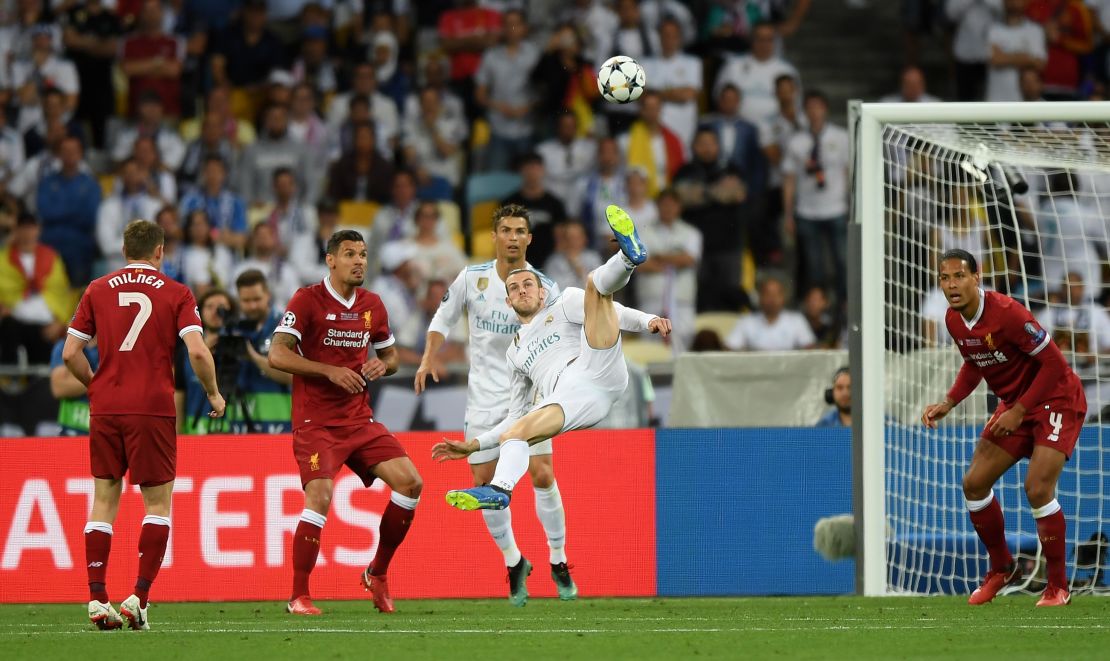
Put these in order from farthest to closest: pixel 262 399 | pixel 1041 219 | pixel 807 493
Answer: pixel 1041 219 < pixel 262 399 < pixel 807 493

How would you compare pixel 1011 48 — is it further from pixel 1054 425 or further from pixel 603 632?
pixel 603 632

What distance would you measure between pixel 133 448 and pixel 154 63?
34.6 ft

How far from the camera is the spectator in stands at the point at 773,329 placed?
14578 mm

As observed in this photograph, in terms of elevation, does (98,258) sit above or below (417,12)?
below

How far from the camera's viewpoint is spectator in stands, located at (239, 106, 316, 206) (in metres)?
16.9

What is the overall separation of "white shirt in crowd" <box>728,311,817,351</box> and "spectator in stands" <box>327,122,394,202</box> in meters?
4.22

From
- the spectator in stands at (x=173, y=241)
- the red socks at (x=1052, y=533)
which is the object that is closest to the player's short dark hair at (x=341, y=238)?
the red socks at (x=1052, y=533)

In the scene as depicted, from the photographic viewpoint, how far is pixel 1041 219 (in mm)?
14422

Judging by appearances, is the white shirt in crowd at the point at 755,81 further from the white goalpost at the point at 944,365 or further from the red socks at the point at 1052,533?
the red socks at the point at 1052,533

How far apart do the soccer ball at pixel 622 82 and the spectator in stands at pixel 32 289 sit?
6.68 meters

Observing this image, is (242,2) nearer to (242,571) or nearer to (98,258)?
(98,258)

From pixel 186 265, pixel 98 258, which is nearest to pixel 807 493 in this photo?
pixel 186 265

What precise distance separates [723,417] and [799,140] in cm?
456

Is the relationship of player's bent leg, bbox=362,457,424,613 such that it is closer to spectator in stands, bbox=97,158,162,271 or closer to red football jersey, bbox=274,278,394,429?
red football jersey, bbox=274,278,394,429
